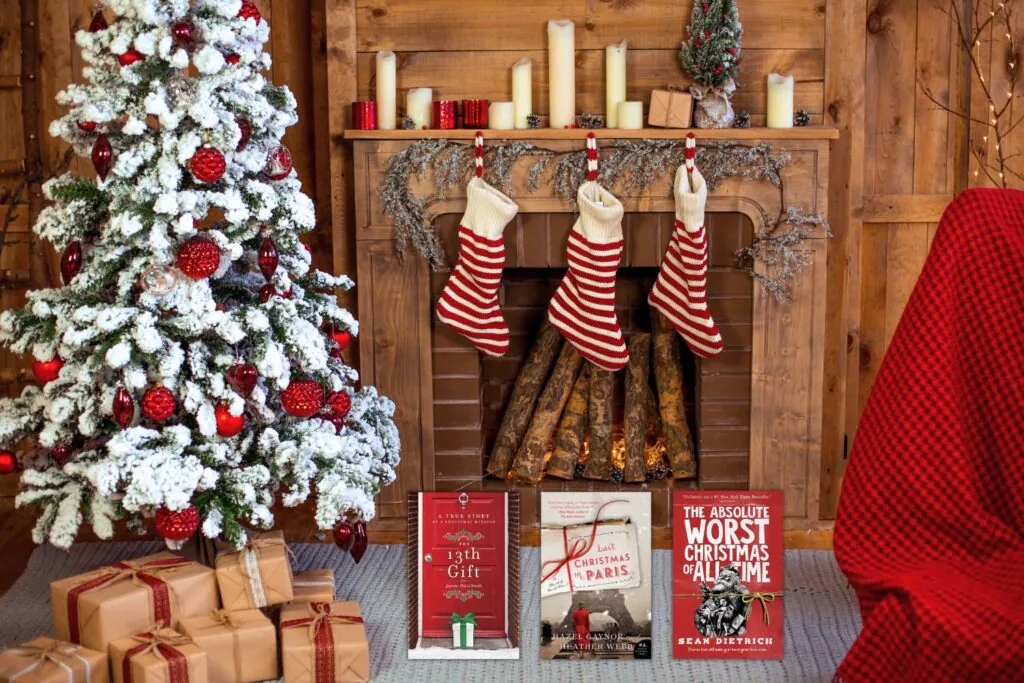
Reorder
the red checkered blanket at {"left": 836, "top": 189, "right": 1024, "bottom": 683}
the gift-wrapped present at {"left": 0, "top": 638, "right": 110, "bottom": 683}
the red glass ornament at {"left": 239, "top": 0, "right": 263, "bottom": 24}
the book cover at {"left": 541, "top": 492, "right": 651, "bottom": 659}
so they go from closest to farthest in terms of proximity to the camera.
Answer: the red checkered blanket at {"left": 836, "top": 189, "right": 1024, "bottom": 683} → the gift-wrapped present at {"left": 0, "top": 638, "right": 110, "bottom": 683} → the book cover at {"left": 541, "top": 492, "right": 651, "bottom": 659} → the red glass ornament at {"left": 239, "top": 0, "right": 263, "bottom": 24}

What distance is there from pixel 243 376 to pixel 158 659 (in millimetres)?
619

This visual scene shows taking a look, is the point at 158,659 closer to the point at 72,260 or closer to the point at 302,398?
the point at 302,398

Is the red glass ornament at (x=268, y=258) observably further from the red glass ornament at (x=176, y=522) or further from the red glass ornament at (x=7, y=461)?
the red glass ornament at (x=7, y=461)

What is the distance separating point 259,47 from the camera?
8.45 ft

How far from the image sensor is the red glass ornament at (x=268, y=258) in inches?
99.1

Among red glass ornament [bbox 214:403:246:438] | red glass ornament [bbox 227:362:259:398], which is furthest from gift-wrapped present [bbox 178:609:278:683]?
red glass ornament [bbox 227:362:259:398]

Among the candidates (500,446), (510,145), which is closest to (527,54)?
(510,145)

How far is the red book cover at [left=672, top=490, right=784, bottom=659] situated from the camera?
235 cm

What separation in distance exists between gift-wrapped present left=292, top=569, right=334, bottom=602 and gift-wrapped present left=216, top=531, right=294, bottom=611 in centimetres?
6

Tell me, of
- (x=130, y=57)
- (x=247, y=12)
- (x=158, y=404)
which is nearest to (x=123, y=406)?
(x=158, y=404)

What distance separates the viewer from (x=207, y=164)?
2.43m

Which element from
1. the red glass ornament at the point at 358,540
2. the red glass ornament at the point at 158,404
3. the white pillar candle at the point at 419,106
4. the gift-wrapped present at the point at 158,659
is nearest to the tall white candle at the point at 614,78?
the white pillar candle at the point at 419,106

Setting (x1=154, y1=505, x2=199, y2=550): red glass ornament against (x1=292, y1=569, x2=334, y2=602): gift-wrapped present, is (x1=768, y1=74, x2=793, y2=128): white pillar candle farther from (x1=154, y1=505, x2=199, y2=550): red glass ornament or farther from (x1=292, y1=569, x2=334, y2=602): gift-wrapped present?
(x1=154, y1=505, x2=199, y2=550): red glass ornament

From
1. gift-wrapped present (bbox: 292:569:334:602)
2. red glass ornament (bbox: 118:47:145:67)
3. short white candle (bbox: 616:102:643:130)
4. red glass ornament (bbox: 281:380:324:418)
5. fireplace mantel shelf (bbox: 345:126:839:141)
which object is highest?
red glass ornament (bbox: 118:47:145:67)
